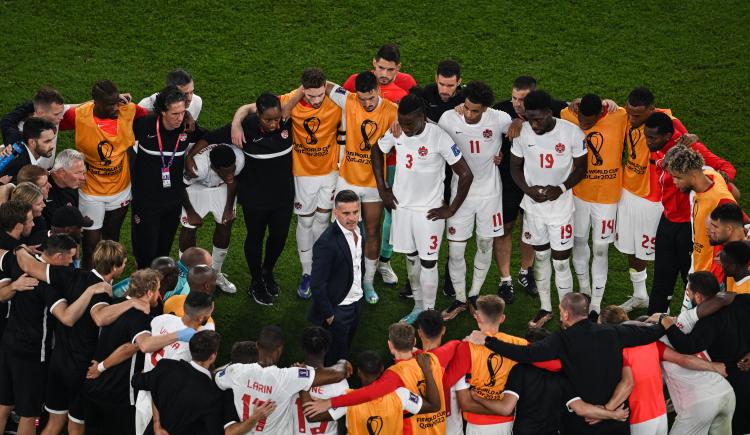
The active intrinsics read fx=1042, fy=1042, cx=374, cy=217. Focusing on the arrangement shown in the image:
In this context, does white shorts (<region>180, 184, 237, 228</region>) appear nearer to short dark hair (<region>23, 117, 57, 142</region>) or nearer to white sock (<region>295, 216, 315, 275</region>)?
white sock (<region>295, 216, 315, 275</region>)

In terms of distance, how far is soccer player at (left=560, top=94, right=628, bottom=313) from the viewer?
7.89 meters

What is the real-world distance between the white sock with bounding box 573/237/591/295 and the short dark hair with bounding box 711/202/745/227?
1.52m

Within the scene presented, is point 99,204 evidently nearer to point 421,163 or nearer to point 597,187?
point 421,163

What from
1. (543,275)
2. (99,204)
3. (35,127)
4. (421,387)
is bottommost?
(543,275)

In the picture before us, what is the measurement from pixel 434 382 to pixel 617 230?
2788mm

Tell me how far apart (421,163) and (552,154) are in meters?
0.98

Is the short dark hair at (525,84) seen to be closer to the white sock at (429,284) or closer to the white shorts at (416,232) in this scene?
the white shorts at (416,232)

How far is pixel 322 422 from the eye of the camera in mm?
6258

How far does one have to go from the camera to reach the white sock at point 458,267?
27.1ft

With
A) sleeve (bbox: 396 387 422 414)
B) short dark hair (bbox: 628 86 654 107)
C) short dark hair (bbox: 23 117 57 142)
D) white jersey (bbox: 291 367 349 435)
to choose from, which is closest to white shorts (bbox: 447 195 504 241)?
short dark hair (bbox: 628 86 654 107)

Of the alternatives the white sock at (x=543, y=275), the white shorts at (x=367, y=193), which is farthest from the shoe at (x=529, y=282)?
the white shorts at (x=367, y=193)

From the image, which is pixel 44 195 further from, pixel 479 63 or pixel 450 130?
pixel 479 63

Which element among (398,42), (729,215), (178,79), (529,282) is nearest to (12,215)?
(178,79)

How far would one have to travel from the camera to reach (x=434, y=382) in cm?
615
